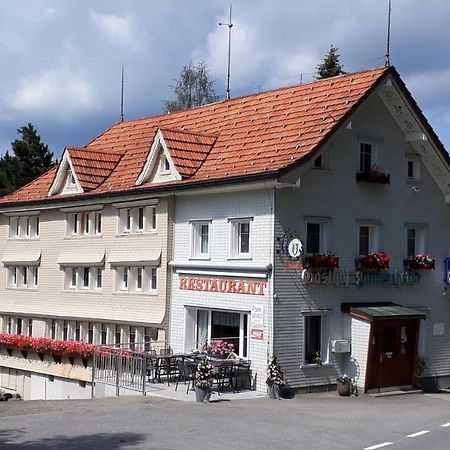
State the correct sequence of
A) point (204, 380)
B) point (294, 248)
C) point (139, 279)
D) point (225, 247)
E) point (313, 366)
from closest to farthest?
point (204, 380) → point (294, 248) → point (313, 366) → point (225, 247) → point (139, 279)

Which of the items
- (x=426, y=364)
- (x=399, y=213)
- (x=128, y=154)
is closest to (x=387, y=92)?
(x=399, y=213)

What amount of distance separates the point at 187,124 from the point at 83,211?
535 centimetres

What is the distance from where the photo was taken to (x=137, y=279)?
3134 cm

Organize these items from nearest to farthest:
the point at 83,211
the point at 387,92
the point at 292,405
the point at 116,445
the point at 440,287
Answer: the point at 116,445
the point at 292,405
the point at 387,92
the point at 440,287
the point at 83,211

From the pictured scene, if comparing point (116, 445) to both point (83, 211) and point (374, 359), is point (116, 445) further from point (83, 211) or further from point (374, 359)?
point (83, 211)

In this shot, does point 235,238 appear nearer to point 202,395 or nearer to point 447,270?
point 202,395

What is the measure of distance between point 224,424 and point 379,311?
9.18 metres

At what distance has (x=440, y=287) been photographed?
3066cm

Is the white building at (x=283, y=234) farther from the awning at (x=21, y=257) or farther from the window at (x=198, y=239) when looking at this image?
the awning at (x=21, y=257)

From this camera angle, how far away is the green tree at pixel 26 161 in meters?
68.8

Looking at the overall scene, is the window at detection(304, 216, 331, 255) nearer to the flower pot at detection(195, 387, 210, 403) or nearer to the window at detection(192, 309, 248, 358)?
the window at detection(192, 309, 248, 358)

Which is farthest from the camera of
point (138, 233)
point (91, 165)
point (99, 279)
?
point (91, 165)

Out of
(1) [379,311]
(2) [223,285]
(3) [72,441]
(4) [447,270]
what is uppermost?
(4) [447,270]

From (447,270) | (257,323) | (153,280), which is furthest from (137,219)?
(447,270)
